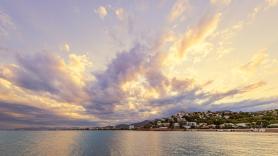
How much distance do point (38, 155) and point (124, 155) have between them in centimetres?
2555

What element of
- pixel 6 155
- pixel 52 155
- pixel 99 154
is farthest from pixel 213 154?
pixel 6 155

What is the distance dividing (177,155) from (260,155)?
25690 mm

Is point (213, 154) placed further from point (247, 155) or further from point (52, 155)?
point (52, 155)

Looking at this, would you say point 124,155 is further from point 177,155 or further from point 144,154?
point 177,155

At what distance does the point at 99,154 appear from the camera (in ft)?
245

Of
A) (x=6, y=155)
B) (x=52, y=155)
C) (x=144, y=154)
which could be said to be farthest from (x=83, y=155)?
(x=6, y=155)

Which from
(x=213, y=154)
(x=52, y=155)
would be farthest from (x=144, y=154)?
(x=52, y=155)

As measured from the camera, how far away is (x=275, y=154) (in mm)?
75875

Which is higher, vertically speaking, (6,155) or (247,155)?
(6,155)

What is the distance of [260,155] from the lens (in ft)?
246

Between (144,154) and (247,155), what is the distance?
31.3 meters

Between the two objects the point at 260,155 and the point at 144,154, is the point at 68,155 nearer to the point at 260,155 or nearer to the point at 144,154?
the point at 144,154

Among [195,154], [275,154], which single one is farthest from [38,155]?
[275,154]

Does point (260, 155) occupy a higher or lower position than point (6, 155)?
lower
